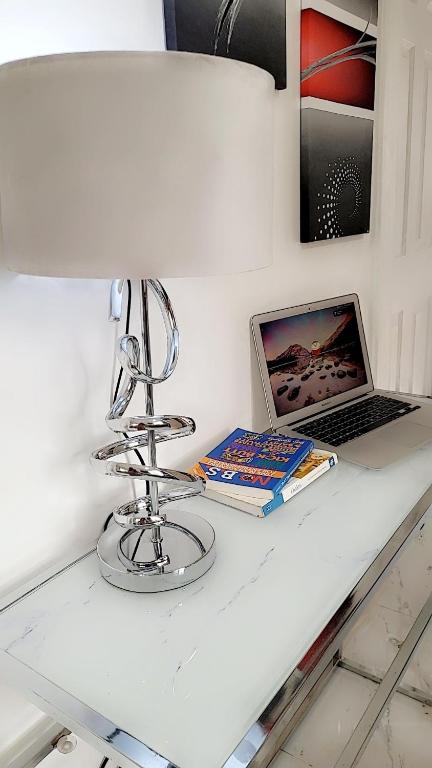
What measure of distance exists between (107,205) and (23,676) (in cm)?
50

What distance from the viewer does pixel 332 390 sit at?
1.36m

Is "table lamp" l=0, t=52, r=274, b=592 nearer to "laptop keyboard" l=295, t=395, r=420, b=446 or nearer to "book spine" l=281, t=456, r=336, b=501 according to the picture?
"book spine" l=281, t=456, r=336, b=501

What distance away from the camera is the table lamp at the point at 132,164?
526 mm

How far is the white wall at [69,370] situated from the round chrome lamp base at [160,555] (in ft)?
0.31

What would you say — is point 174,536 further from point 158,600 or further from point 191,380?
point 191,380

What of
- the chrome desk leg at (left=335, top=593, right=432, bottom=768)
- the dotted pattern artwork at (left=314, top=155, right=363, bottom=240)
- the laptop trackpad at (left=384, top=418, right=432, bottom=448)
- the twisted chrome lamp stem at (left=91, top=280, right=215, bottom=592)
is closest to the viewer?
the twisted chrome lamp stem at (left=91, top=280, right=215, bottom=592)

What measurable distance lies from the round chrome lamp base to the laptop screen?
446 millimetres

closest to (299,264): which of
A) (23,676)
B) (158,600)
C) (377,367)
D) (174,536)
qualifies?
(377,367)

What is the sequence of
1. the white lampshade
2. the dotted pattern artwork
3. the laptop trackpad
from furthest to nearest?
1. the dotted pattern artwork
2. the laptop trackpad
3. the white lampshade

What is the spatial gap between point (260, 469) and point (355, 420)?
35cm

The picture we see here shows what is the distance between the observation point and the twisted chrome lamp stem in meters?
0.75

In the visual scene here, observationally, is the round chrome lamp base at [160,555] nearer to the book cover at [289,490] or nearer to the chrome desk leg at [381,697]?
the book cover at [289,490]

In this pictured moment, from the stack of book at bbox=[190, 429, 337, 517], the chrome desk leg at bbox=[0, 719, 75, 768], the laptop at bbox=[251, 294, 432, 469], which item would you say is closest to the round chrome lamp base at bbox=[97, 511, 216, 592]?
the stack of book at bbox=[190, 429, 337, 517]

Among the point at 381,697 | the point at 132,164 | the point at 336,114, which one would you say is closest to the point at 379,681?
the point at 381,697
